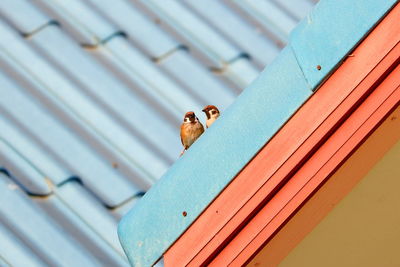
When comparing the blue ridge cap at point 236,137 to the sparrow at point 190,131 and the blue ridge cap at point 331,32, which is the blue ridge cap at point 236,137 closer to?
the blue ridge cap at point 331,32

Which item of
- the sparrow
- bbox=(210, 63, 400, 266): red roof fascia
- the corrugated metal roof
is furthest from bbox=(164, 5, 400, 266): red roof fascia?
the corrugated metal roof

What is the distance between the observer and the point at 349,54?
2221mm

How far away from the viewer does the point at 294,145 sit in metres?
2.22

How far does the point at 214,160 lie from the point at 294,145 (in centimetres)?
19

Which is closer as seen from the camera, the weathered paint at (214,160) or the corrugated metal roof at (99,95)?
the weathered paint at (214,160)

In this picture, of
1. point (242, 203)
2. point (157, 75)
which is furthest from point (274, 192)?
point (157, 75)

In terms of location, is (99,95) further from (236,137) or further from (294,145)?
(294,145)

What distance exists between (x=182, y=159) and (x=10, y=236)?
0.91 m

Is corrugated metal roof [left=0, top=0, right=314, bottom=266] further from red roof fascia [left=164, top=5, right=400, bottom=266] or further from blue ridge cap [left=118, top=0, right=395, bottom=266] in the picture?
red roof fascia [left=164, top=5, right=400, bottom=266]

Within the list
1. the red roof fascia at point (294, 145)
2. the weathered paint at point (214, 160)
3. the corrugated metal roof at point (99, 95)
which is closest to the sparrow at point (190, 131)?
the corrugated metal roof at point (99, 95)

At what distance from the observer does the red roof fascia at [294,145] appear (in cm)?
219

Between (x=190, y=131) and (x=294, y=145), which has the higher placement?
(x=294, y=145)

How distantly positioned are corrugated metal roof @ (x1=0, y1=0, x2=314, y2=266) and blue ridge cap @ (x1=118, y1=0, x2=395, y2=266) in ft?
2.54

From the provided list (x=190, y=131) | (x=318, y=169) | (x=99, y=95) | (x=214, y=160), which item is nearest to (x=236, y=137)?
(x=214, y=160)
